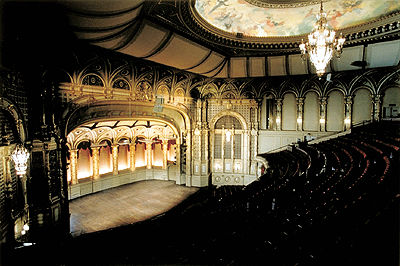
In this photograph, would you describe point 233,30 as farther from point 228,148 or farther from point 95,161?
point 95,161

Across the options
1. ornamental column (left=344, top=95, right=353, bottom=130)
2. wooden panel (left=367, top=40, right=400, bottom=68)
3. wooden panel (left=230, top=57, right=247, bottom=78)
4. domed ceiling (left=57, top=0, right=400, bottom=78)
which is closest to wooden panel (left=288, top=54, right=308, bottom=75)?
domed ceiling (left=57, top=0, right=400, bottom=78)

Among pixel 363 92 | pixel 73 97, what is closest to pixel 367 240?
pixel 73 97

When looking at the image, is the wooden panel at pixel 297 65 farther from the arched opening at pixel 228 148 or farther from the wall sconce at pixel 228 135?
the wall sconce at pixel 228 135

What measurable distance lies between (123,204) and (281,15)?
374 inches

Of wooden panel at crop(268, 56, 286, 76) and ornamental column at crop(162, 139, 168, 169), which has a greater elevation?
wooden panel at crop(268, 56, 286, 76)

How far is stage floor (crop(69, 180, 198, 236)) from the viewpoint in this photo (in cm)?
739

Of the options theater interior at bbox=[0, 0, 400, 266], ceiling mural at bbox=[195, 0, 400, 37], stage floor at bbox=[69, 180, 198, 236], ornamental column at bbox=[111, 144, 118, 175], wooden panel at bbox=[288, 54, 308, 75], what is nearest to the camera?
theater interior at bbox=[0, 0, 400, 266]

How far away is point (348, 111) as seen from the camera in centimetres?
1008

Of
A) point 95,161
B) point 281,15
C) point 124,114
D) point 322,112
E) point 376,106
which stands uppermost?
point 281,15

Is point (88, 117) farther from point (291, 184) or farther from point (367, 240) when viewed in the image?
point (367, 240)

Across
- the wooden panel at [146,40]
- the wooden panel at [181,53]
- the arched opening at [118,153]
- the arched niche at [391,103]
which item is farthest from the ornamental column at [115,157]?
the arched niche at [391,103]

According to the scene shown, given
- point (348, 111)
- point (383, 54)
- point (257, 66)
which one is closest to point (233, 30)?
point (257, 66)

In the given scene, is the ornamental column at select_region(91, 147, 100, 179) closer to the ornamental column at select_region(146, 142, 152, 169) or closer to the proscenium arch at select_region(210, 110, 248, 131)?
the ornamental column at select_region(146, 142, 152, 169)

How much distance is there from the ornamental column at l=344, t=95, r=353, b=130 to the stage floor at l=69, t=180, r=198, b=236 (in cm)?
816
